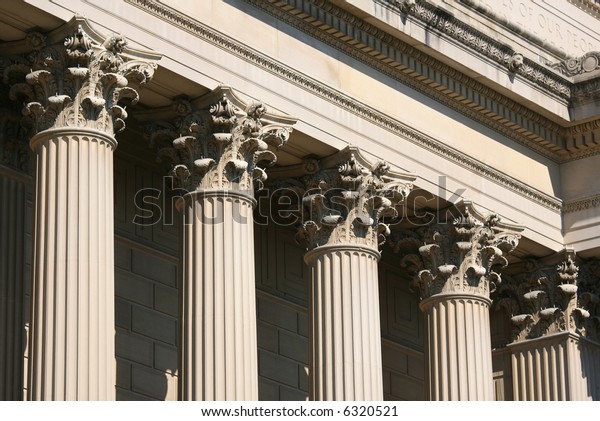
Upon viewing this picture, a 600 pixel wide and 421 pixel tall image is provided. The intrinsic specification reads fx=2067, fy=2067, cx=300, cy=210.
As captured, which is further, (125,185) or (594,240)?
(594,240)

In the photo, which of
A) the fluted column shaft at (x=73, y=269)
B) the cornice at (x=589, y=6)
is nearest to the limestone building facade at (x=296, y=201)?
the fluted column shaft at (x=73, y=269)

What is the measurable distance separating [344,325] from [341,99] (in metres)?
5.74

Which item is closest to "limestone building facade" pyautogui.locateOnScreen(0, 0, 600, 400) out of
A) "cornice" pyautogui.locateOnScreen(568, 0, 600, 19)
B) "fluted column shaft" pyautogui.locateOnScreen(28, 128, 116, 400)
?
"fluted column shaft" pyautogui.locateOnScreen(28, 128, 116, 400)

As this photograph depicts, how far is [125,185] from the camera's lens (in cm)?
5259

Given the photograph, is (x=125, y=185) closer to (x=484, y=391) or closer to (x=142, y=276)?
(x=142, y=276)

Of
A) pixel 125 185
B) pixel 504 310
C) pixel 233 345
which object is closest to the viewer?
pixel 233 345

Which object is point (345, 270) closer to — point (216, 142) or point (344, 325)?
point (344, 325)

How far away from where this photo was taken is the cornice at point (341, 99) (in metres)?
47.7

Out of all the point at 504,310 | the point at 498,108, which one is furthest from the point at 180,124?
the point at 504,310

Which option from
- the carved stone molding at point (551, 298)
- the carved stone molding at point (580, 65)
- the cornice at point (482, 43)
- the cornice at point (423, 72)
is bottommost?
the carved stone molding at point (551, 298)

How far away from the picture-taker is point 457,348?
54688mm

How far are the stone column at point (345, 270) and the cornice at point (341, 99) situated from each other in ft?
4.70

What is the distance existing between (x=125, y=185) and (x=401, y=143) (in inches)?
285
